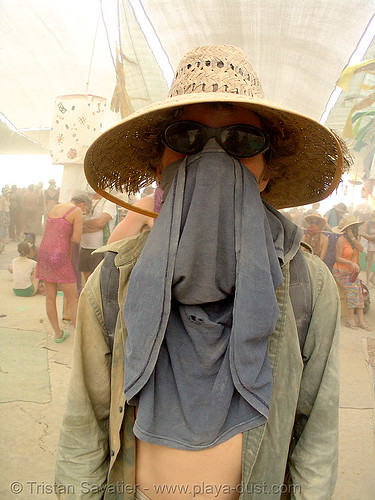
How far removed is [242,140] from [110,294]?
1.85ft

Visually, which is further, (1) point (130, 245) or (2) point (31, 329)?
(2) point (31, 329)

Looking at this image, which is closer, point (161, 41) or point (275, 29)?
point (275, 29)

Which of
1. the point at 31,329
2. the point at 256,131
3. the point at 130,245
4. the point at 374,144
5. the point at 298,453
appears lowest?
the point at 31,329

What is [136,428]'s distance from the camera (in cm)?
89

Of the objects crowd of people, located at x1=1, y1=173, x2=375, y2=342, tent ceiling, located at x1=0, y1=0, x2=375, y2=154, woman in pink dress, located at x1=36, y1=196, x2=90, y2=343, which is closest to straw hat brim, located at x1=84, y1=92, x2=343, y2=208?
tent ceiling, located at x1=0, y1=0, x2=375, y2=154

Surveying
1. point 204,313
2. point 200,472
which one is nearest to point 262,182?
point 204,313

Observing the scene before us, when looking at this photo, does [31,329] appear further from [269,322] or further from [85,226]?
[269,322]

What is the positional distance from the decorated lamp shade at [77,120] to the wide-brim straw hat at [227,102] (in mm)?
1868

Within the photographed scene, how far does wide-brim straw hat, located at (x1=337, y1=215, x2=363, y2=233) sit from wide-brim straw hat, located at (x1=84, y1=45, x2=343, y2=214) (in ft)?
12.1

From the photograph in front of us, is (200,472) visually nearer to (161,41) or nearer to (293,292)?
(293,292)

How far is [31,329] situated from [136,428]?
3953mm

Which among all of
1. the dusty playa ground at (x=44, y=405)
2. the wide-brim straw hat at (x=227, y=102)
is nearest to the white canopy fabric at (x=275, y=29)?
the wide-brim straw hat at (x=227, y=102)

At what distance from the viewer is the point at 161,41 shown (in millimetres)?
2906

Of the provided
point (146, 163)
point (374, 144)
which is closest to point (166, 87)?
point (146, 163)
